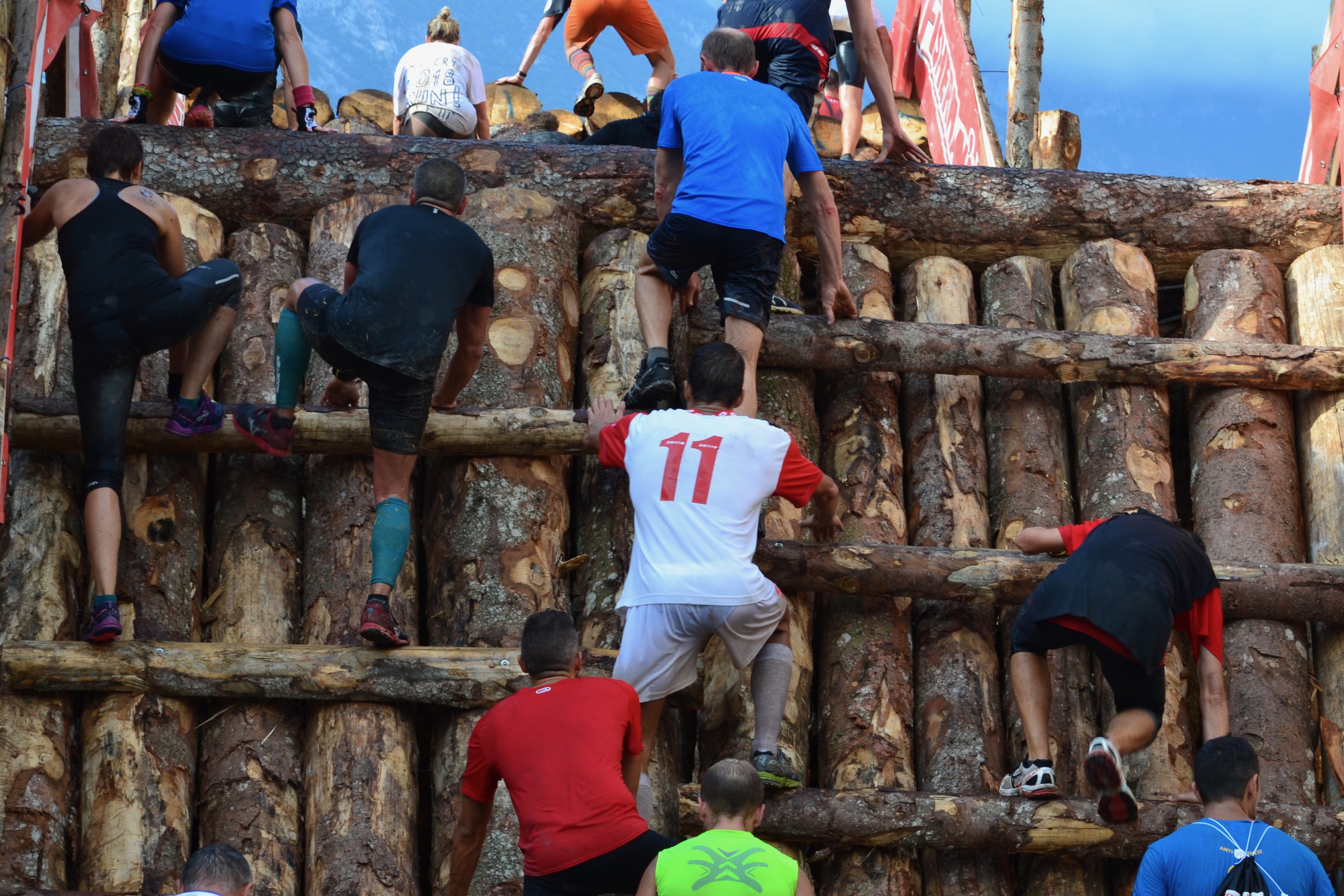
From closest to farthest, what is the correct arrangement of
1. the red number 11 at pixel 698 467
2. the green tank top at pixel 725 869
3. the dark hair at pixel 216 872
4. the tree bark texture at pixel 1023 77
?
the dark hair at pixel 216 872 < the green tank top at pixel 725 869 < the red number 11 at pixel 698 467 < the tree bark texture at pixel 1023 77

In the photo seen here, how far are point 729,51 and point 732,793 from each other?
4164mm

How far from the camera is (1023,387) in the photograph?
27.2 ft

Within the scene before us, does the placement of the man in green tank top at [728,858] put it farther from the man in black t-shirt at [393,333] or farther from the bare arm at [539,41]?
the bare arm at [539,41]

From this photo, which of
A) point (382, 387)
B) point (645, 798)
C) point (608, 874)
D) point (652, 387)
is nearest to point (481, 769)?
point (608, 874)

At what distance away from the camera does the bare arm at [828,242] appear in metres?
7.95

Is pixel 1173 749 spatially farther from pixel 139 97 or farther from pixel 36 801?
pixel 139 97

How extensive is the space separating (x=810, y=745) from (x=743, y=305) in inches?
84.7

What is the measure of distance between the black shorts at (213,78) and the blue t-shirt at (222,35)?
3 centimetres

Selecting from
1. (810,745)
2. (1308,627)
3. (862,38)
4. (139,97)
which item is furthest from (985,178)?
(139,97)

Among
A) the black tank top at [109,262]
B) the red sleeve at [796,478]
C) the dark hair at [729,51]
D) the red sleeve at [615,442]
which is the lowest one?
the red sleeve at [796,478]

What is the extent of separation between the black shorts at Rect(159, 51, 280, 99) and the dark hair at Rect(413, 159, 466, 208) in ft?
8.50

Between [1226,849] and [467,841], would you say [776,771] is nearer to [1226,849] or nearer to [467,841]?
[467,841]

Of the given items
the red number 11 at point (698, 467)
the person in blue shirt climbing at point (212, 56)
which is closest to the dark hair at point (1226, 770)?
the red number 11 at point (698, 467)

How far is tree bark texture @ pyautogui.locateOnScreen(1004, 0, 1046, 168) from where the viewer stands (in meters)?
16.0
